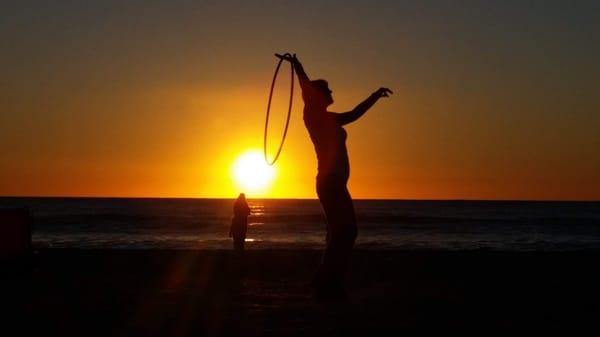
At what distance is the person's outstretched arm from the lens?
1180 centimetres

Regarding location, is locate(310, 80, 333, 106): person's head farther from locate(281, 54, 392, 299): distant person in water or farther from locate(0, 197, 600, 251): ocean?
locate(0, 197, 600, 251): ocean

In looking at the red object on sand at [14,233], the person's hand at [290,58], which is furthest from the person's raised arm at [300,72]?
the red object on sand at [14,233]

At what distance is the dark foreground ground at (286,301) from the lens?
31.4ft

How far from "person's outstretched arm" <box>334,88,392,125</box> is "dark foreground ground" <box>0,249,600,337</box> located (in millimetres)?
2438

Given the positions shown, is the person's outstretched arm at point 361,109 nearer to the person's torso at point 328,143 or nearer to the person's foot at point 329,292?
the person's torso at point 328,143

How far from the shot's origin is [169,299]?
1212 cm

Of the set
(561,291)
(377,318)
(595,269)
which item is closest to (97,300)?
(377,318)

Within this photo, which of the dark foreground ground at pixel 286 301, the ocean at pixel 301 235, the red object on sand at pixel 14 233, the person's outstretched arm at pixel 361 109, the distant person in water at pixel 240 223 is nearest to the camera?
the dark foreground ground at pixel 286 301

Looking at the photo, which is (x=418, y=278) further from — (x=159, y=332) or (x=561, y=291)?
(x=159, y=332)

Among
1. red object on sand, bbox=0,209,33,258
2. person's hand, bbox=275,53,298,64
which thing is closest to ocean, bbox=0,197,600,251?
red object on sand, bbox=0,209,33,258

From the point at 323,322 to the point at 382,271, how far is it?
30.2ft

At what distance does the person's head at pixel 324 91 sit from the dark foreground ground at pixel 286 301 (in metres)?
2.72

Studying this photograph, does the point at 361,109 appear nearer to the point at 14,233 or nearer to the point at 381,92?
the point at 381,92

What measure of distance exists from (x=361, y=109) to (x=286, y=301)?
275 centimetres
